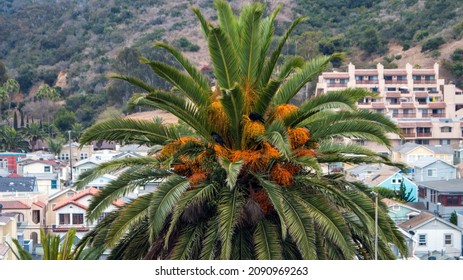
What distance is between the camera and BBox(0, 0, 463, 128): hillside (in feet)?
352

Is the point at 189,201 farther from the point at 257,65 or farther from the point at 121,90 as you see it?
the point at 121,90

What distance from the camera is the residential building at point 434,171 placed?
6197 centimetres

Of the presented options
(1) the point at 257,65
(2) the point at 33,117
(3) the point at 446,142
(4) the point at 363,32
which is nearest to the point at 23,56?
(2) the point at 33,117

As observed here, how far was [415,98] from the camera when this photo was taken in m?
89.9

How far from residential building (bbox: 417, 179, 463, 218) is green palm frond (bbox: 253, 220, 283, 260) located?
38923 mm

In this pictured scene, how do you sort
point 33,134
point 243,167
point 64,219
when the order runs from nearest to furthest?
point 243,167 < point 64,219 < point 33,134

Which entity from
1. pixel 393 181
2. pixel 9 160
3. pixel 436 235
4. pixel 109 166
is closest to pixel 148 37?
pixel 9 160

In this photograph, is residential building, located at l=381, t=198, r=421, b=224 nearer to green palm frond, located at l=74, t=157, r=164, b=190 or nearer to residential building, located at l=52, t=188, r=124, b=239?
residential building, located at l=52, t=188, r=124, b=239

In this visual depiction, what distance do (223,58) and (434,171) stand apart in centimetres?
5227

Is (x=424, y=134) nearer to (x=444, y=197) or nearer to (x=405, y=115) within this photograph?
(x=405, y=115)

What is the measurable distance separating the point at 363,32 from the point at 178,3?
125ft

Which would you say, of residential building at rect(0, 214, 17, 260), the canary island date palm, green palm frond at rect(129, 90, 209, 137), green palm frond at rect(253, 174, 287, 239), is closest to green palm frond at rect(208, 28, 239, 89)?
the canary island date palm

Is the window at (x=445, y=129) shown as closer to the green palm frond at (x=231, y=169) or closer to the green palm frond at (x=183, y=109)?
the green palm frond at (x=183, y=109)

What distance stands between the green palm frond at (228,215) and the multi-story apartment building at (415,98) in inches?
2746
